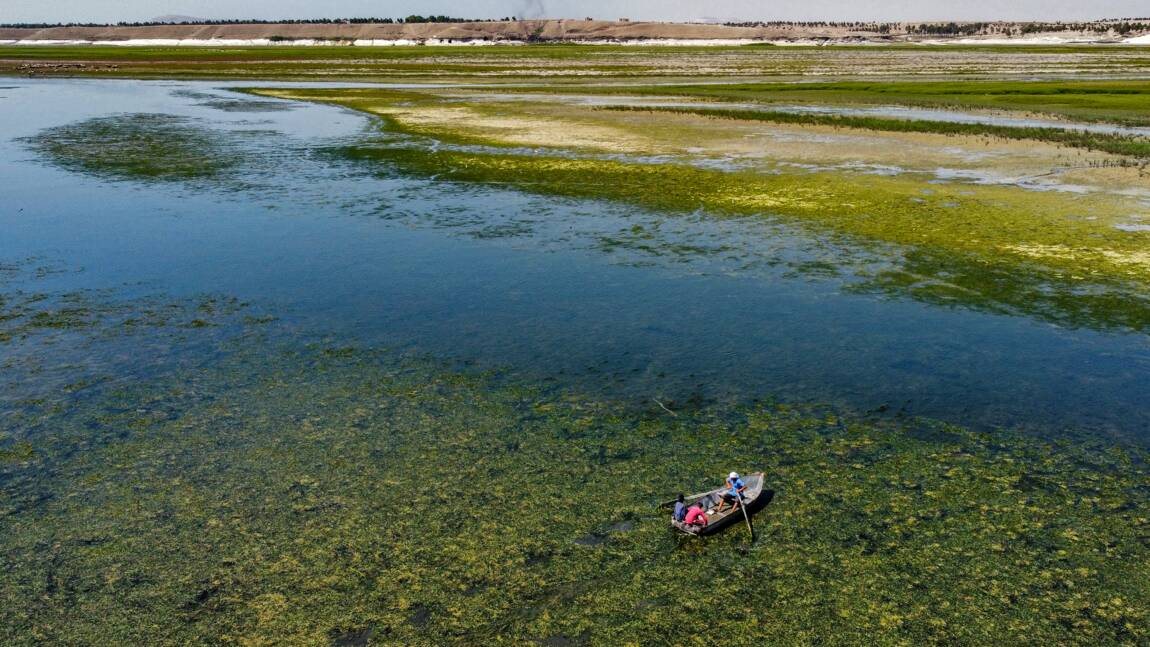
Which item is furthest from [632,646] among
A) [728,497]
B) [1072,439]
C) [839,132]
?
[839,132]

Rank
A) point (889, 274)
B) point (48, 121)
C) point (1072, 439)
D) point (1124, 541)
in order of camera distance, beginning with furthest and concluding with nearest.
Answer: point (48, 121) → point (889, 274) → point (1072, 439) → point (1124, 541)

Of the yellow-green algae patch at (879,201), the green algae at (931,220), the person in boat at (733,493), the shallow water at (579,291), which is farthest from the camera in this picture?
the yellow-green algae patch at (879,201)

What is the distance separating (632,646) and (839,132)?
43.9 m

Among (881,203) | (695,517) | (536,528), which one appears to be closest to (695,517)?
(695,517)

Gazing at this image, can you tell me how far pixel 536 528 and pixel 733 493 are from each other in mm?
2803

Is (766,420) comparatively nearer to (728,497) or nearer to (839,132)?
(728,497)

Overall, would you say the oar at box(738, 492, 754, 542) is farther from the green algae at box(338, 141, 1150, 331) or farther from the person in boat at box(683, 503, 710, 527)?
the green algae at box(338, 141, 1150, 331)

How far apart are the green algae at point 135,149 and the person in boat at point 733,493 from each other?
33102 mm

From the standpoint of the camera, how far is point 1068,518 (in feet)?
36.8

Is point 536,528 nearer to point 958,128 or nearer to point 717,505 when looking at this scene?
point 717,505

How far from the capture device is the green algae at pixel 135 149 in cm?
3812

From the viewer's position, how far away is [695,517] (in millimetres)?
10711

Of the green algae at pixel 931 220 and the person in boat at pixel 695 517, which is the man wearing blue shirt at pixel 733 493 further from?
the green algae at pixel 931 220

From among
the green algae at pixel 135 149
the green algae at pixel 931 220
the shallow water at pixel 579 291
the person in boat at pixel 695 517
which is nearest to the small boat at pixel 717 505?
the person in boat at pixel 695 517
